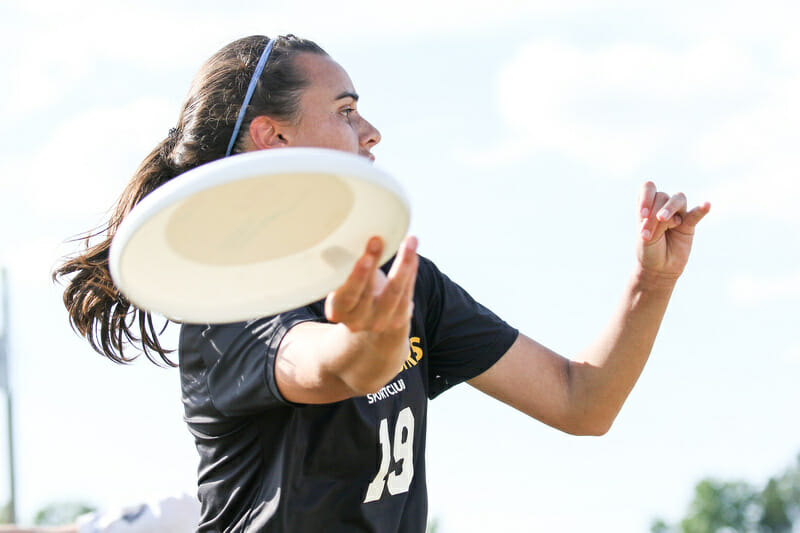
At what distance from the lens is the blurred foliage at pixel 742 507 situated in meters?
85.0

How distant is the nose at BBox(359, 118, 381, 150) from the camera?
11.9 feet

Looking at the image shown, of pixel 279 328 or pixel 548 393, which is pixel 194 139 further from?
pixel 548 393

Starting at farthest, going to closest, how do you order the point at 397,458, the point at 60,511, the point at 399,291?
the point at 60,511, the point at 397,458, the point at 399,291

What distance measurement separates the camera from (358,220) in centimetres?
251

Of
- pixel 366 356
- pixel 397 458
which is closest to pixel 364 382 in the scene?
pixel 366 356

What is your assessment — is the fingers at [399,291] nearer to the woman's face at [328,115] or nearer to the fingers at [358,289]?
the fingers at [358,289]

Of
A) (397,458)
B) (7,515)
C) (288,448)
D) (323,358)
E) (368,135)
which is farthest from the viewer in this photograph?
(7,515)

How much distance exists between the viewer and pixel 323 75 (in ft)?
11.8

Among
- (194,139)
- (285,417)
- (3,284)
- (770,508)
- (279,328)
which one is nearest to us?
(279,328)

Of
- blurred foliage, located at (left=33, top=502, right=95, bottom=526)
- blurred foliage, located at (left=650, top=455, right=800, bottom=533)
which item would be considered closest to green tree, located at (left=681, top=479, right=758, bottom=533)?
blurred foliage, located at (left=650, top=455, right=800, bottom=533)

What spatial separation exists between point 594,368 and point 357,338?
172 cm

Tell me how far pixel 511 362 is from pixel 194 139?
1.40 meters

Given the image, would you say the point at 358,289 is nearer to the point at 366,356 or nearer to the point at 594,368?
the point at 366,356

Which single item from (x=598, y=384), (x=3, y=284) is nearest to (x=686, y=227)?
(x=598, y=384)
